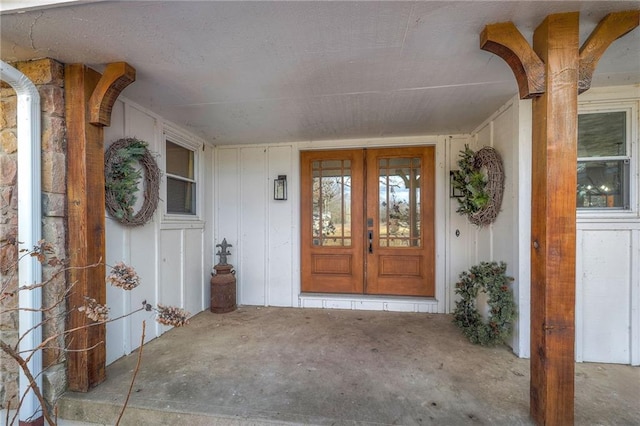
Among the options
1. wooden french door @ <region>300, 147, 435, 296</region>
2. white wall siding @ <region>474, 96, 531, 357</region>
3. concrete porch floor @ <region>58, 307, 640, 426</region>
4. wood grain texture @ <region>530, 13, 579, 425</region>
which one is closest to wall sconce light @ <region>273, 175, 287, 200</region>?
wooden french door @ <region>300, 147, 435, 296</region>

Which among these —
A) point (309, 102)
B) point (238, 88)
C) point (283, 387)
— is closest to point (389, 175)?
point (309, 102)

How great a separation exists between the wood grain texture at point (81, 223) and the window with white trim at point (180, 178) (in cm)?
116

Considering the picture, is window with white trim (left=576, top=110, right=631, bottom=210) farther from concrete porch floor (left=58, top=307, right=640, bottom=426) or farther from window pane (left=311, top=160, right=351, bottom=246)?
window pane (left=311, top=160, right=351, bottom=246)

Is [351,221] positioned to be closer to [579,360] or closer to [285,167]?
[285,167]

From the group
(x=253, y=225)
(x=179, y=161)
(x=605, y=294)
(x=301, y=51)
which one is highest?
(x=301, y=51)

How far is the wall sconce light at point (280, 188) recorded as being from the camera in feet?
12.6

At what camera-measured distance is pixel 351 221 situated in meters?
3.84

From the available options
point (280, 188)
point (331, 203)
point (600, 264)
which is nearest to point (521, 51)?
point (600, 264)

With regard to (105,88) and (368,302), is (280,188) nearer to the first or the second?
(368,302)

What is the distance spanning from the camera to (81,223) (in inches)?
74.9

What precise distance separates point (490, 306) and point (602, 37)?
2.00 m

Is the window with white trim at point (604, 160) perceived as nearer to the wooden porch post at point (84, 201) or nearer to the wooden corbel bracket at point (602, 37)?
the wooden corbel bracket at point (602, 37)

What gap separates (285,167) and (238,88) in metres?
1.64

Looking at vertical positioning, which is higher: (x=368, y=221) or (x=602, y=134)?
(x=602, y=134)
